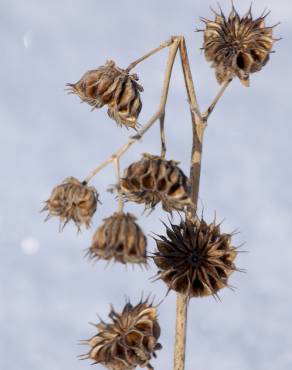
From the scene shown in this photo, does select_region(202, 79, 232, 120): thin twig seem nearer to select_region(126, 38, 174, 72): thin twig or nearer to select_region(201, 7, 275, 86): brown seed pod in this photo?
select_region(201, 7, 275, 86): brown seed pod

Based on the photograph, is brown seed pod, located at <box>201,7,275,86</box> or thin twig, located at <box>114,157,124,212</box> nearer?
thin twig, located at <box>114,157,124,212</box>

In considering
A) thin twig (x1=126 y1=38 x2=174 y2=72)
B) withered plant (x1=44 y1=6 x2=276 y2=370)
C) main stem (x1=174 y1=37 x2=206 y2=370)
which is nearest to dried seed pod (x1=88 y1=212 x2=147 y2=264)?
withered plant (x1=44 y1=6 x2=276 y2=370)

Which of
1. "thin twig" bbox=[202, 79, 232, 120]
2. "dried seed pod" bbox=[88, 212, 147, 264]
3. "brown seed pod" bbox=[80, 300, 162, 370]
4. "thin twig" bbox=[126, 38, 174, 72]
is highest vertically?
"thin twig" bbox=[126, 38, 174, 72]

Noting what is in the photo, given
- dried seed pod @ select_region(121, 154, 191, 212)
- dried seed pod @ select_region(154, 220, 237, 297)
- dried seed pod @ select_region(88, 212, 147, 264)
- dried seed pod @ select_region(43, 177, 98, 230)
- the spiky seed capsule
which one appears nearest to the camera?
dried seed pod @ select_region(88, 212, 147, 264)

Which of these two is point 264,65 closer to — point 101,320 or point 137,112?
point 137,112

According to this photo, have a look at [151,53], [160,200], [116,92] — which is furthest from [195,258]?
[151,53]

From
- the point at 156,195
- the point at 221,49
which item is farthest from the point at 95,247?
the point at 221,49
